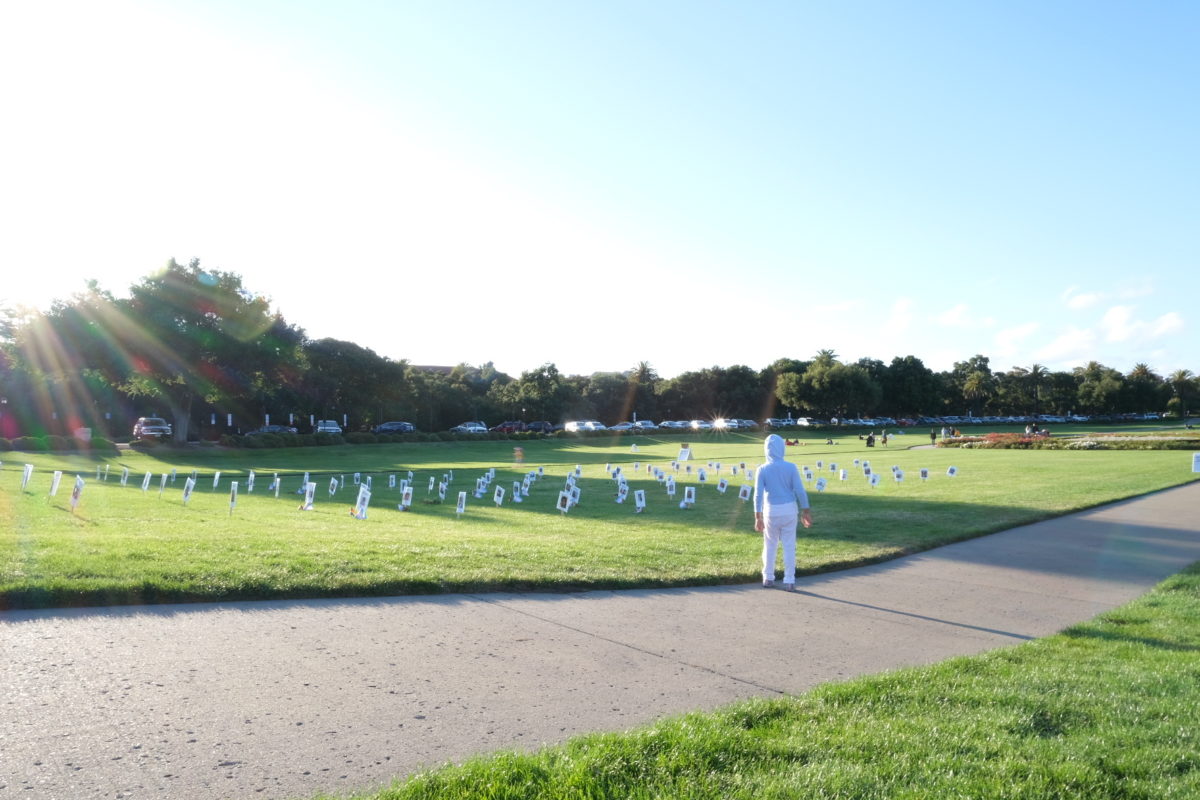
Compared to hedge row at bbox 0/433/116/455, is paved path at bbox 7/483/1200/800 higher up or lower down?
higher up

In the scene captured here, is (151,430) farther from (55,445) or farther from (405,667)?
(405,667)

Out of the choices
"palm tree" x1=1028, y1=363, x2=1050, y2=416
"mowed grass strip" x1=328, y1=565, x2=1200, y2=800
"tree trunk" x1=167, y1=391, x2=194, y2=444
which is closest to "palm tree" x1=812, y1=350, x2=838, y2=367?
"palm tree" x1=1028, y1=363, x2=1050, y2=416

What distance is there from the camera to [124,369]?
47.7 metres

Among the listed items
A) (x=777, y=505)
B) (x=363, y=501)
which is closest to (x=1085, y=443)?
(x=777, y=505)

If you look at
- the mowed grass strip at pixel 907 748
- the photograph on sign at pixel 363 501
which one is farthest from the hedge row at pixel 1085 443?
the mowed grass strip at pixel 907 748

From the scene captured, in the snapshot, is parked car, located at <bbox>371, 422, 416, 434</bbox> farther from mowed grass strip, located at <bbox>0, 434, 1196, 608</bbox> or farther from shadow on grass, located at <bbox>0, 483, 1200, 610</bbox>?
shadow on grass, located at <bbox>0, 483, 1200, 610</bbox>

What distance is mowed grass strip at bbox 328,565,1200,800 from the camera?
4.11 meters

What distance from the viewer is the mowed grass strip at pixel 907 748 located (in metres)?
4.11

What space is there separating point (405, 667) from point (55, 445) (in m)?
46.2

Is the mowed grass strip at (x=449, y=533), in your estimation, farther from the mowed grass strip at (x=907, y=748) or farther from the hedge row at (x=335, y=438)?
the hedge row at (x=335, y=438)

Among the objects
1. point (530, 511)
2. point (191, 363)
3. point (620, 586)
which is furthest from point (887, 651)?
point (191, 363)

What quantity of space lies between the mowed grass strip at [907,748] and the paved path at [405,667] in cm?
49

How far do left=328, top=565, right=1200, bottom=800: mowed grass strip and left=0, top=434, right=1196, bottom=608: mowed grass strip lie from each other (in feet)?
15.3

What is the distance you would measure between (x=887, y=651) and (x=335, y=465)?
38783 millimetres
